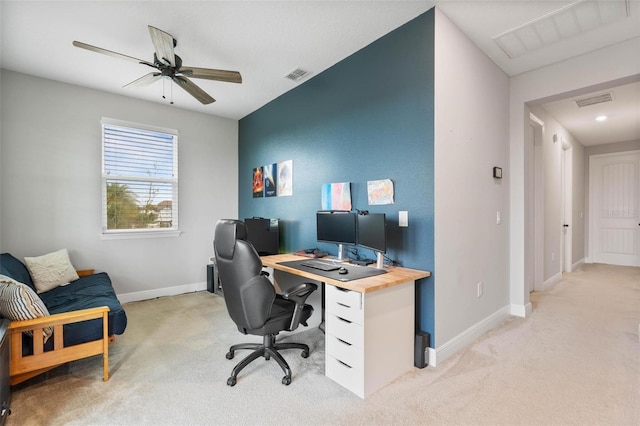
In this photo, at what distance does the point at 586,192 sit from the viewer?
6.48 m

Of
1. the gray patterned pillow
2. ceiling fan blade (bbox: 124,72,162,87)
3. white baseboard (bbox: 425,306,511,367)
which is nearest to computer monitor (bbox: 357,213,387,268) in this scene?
white baseboard (bbox: 425,306,511,367)

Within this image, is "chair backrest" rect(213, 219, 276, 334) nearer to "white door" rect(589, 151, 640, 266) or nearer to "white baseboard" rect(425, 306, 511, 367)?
"white baseboard" rect(425, 306, 511, 367)

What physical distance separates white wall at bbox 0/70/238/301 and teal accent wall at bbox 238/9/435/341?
4.54 ft

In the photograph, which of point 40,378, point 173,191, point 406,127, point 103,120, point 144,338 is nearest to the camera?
point 40,378

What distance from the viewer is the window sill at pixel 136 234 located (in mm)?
3807

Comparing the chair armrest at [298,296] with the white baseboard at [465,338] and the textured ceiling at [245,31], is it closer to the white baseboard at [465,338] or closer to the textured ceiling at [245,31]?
the white baseboard at [465,338]

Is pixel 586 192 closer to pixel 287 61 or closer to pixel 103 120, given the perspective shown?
pixel 287 61

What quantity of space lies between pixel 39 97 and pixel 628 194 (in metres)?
9.72

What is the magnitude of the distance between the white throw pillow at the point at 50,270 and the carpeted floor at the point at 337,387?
3.41 feet

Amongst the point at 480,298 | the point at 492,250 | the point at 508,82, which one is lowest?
the point at 480,298

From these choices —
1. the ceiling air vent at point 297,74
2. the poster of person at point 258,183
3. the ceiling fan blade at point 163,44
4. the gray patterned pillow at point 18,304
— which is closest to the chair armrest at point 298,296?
the gray patterned pillow at point 18,304

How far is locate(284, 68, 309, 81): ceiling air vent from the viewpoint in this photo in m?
3.28

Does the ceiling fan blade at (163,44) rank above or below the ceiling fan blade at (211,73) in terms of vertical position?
above

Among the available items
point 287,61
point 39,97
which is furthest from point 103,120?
point 287,61
